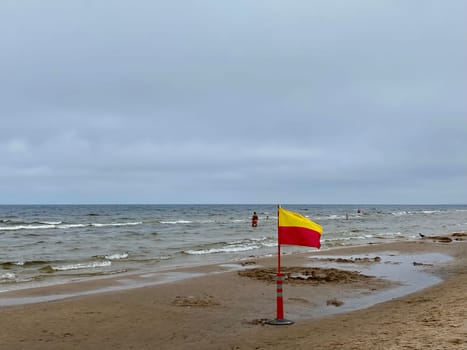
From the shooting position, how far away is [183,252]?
81.8ft

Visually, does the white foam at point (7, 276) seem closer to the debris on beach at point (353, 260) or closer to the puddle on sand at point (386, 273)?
the puddle on sand at point (386, 273)

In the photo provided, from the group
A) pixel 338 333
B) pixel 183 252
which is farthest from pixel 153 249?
pixel 338 333

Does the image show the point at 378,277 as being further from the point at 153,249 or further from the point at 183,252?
the point at 153,249

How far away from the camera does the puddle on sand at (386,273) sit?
35.6 feet

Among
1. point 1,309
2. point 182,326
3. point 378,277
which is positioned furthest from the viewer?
point 378,277

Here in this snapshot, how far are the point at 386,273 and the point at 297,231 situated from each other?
898cm

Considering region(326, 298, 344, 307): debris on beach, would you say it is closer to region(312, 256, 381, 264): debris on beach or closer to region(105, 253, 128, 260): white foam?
region(312, 256, 381, 264): debris on beach

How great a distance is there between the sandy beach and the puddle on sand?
46 mm

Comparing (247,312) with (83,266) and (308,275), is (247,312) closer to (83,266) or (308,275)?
(308,275)

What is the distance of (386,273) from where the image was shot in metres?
16.7

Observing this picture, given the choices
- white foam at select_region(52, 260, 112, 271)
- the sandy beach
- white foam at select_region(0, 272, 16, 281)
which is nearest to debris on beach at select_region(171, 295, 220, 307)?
the sandy beach

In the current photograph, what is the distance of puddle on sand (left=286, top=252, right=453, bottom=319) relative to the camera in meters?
10.8

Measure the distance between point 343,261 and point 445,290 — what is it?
7789 mm

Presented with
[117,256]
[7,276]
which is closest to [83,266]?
[7,276]
